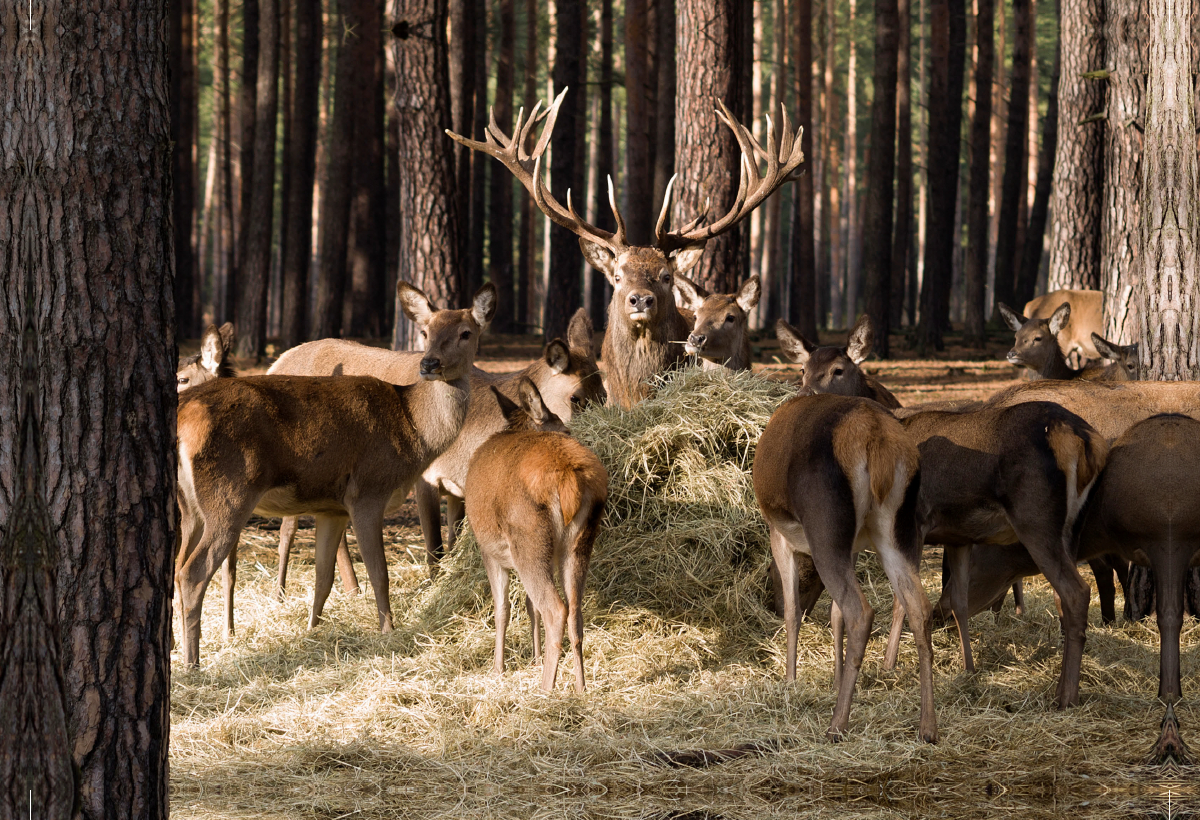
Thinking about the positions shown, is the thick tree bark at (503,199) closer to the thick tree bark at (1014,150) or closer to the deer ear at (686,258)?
the thick tree bark at (1014,150)

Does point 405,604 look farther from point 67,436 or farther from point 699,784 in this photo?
point 67,436

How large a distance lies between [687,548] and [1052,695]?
2.30 m

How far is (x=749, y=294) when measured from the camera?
9.56m

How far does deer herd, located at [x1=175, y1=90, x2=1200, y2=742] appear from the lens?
225 inches

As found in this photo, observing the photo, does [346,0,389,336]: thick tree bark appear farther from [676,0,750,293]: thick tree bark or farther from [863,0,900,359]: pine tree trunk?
[676,0,750,293]: thick tree bark

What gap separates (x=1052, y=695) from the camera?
609 centimetres

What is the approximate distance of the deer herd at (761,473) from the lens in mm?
5703

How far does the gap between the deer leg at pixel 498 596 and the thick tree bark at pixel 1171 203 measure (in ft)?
14.3

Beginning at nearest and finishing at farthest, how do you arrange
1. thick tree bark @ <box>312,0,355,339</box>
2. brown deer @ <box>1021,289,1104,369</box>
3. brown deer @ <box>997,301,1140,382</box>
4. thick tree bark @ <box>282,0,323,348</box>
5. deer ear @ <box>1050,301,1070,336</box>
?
deer ear @ <box>1050,301,1070,336</box>, brown deer @ <box>997,301,1140,382</box>, brown deer @ <box>1021,289,1104,369</box>, thick tree bark @ <box>312,0,355,339</box>, thick tree bark @ <box>282,0,323,348</box>

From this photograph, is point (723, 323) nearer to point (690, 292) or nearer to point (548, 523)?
point (690, 292)

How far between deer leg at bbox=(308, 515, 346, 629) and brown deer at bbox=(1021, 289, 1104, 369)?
32.7 ft

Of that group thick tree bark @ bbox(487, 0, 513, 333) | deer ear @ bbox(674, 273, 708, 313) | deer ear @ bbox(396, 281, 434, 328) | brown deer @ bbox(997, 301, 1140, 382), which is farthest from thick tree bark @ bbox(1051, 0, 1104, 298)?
thick tree bark @ bbox(487, 0, 513, 333)

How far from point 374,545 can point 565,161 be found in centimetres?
1480

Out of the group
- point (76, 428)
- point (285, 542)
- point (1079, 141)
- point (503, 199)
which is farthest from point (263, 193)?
point (76, 428)
